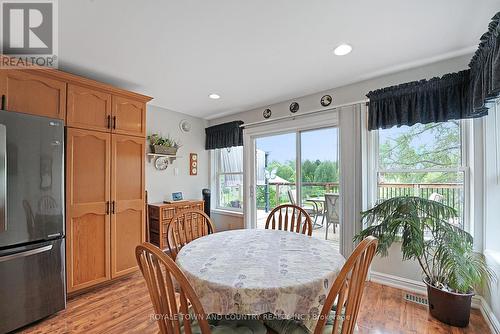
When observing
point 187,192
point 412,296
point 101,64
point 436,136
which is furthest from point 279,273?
point 187,192

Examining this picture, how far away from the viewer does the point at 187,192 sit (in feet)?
13.4

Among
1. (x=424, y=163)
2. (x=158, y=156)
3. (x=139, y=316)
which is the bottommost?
(x=139, y=316)

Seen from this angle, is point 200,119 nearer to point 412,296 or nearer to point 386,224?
point 386,224

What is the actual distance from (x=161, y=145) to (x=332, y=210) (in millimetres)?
2644

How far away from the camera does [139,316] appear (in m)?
1.97

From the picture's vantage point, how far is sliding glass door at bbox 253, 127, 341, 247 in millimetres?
3021

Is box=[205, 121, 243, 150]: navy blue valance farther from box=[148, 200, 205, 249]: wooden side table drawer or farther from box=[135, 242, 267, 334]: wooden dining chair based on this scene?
box=[135, 242, 267, 334]: wooden dining chair

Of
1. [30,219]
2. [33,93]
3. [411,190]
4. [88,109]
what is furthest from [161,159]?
[411,190]

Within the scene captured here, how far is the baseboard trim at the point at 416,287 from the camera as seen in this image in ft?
5.82

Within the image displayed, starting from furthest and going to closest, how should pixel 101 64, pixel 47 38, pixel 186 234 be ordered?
pixel 101 64, pixel 186 234, pixel 47 38

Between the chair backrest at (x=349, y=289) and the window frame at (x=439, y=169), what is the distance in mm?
1801

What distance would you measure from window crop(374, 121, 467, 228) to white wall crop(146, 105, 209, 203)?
9.66 ft

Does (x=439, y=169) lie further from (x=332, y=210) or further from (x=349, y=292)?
(x=349, y=292)

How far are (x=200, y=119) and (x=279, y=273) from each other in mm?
3678
